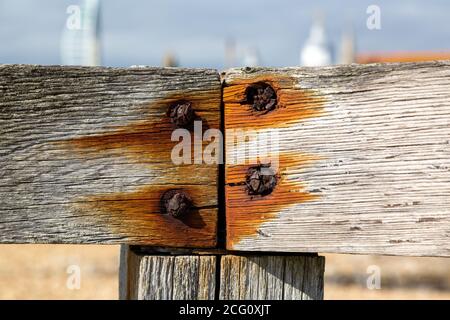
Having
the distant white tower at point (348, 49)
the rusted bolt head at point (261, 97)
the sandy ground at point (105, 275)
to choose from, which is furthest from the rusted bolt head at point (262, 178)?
the distant white tower at point (348, 49)

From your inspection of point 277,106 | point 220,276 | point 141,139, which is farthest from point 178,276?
point 277,106

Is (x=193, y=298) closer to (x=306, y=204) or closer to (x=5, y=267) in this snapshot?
(x=306, y=204)

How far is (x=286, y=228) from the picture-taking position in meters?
2.01

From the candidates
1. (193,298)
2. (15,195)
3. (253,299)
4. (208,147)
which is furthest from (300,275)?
(15,195)

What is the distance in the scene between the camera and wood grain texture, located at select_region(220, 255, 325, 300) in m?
2.08

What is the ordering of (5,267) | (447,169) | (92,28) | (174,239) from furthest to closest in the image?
(92,28)
(5,267)
(174,239)
(447,169)

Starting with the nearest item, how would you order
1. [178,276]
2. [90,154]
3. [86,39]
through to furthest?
[90,154]
[178,276]
[86,39]

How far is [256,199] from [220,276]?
211mm

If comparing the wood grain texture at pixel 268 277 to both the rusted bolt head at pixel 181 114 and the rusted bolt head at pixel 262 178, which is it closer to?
the rusted bolt head at pixel 262 178

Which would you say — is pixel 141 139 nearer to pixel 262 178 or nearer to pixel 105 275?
pixel 262 178

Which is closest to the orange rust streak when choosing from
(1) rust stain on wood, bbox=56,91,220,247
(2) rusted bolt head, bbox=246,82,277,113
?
(1) rust stain on wood, bbox=56,91,220,247

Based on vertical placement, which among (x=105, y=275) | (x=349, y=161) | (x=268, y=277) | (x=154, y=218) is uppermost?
(x=349, y=161)

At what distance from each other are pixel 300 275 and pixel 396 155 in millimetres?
400

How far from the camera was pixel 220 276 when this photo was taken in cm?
209
